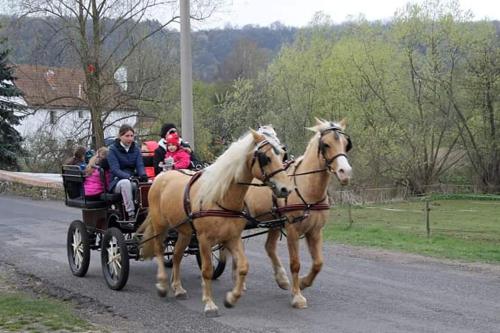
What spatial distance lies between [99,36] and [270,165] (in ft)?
65.0

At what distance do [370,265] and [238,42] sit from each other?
87.5m

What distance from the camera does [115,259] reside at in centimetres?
846

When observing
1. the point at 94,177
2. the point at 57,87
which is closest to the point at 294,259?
the point at 94,177

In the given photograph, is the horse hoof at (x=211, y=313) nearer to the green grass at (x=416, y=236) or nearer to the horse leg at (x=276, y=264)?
the horse leg at (x=276, y=264)

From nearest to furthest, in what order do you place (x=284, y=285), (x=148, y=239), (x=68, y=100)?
(x=284, y=285) < (x=148, y=239) < (x=68, y=100)

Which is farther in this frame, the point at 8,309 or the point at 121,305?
the point at 121,305

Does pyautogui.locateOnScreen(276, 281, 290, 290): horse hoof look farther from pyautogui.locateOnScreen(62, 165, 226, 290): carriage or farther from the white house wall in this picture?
the white house wall

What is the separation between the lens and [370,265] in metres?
10.1

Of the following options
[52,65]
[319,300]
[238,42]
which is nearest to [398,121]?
[52,65]

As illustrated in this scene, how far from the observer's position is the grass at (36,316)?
247 inches

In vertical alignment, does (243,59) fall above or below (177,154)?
above

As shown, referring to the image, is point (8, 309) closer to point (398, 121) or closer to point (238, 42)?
point (398, 121)

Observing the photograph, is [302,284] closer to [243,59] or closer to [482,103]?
[482,103]

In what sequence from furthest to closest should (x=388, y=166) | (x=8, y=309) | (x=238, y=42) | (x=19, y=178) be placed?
(x=238, y=42)
(x=388, y=166)
(x=19, y=178)
(x=8, y=309)
